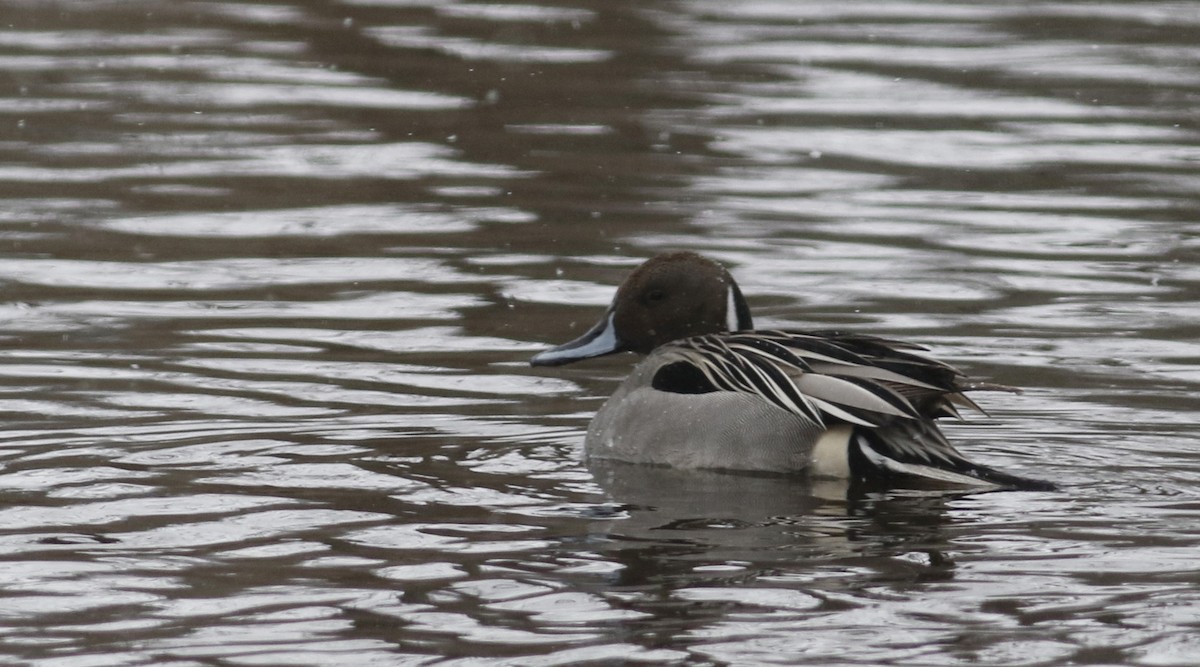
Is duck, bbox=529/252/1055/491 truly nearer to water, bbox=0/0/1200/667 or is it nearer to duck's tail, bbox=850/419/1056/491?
duck's tail, bbox=850/419/1056/491

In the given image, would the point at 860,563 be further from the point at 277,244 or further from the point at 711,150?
the point at 711,150

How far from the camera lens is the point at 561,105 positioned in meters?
14.7

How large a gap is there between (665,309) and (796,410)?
1142 millimetres

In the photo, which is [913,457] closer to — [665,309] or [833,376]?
[833,376]

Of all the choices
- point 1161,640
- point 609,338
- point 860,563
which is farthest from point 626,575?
point 609,338

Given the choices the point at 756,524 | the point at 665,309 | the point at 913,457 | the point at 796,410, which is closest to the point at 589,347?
the point at 665,309

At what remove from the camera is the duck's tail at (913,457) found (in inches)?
288

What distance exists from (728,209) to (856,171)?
115 centimetres

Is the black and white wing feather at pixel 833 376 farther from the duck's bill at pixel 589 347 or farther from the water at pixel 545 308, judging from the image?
the duck's bill at pixel 589 347

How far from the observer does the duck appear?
24.3ft

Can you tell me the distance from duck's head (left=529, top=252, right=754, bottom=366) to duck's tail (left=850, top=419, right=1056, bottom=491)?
3.68 feet

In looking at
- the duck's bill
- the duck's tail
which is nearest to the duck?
the duck's tail

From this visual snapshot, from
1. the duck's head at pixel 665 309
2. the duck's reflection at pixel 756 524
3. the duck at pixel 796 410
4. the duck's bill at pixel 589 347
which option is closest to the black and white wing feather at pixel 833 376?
the duck at pixel 796 410

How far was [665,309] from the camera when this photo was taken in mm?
8539
